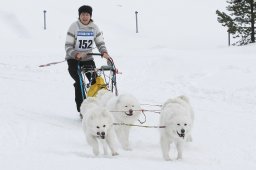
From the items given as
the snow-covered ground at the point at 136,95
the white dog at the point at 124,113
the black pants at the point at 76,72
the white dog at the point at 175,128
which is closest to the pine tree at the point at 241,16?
the snow-covered ground at the point at 136,95

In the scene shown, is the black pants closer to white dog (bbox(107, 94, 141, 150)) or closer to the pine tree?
white dog (bbox(107, 94, 141, 150))

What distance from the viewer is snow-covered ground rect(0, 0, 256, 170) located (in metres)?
5.68

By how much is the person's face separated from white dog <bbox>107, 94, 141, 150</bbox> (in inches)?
67.0

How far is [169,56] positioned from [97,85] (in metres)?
6.74

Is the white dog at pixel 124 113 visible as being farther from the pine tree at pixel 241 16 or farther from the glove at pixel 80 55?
the pine tree at pixel 241 16

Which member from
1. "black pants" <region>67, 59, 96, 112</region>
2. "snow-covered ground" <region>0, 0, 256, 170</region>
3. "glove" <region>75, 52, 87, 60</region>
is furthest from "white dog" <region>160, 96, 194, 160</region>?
"black pants" <region>67, 59, 96, 112</region>

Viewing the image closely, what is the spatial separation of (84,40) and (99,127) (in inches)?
96.5

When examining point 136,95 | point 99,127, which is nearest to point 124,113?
point 99,127

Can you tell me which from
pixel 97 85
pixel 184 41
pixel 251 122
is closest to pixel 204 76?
pixel 251 122

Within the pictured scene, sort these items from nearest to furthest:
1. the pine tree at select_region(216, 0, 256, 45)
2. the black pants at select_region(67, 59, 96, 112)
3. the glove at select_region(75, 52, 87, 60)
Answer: the glove at select_region(75, 52, 87, 60), the black pants at select_region(67, 59, 96, 112), the pine tree at select_region(216, 0, 256, 45)

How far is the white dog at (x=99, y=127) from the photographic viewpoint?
5711mm

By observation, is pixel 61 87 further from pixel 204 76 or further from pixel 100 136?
pixel 100 136

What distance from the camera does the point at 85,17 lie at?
25.5 ft

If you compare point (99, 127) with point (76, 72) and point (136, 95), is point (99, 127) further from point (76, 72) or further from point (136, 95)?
point (136, 95)
